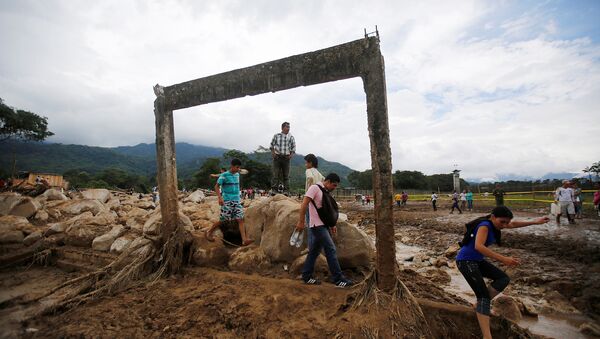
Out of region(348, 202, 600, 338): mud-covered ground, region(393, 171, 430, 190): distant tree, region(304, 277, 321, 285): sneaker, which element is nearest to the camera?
region(304, 277, 321, 285): sneaker

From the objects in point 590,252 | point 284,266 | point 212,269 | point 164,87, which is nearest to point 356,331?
point 284,266

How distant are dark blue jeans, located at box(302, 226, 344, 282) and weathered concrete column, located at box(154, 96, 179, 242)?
3.01 m

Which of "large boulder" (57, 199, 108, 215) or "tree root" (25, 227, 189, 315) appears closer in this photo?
"tree root" (25, 227, 189, 315)

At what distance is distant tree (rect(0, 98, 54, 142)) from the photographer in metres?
35.0

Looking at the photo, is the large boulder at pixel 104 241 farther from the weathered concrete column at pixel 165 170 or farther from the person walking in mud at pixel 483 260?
the person walking in mud at pixel 483 260

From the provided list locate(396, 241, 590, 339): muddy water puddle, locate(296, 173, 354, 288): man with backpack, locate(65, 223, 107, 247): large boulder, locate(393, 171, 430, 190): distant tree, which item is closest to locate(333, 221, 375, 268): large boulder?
locate(296, 173, 354, 288): man with backpack

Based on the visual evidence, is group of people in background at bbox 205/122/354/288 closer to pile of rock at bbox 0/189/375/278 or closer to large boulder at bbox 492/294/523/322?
pile of rock at bbox 0/189/375/278

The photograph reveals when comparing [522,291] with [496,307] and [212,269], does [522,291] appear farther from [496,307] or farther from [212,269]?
[212,269]

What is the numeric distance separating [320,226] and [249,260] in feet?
6.02

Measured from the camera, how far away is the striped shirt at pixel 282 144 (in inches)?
260

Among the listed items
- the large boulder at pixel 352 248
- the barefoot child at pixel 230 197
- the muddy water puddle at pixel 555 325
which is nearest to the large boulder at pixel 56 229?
the barefoot child at pixel 230 197

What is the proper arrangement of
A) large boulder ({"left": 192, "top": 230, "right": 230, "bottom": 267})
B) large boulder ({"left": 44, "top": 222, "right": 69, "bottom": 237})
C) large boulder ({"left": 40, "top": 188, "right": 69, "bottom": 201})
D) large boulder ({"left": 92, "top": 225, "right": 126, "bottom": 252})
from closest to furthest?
large boulder ({"left": 192, "top": 230, "right": 230, "bottom": 267}) < large boulder ({"left": 92, "top": 225, "right": 126, "bottom": 252}) < large boulder ({"left": 44, "top": 222, "right": 69, "bottom": 237}) < large boulder ({"left": 40, "top": 188, "right": 69, "bottom": 201})

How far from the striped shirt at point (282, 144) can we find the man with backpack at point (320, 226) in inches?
100

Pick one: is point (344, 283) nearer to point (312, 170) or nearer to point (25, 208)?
point (312, 170)
